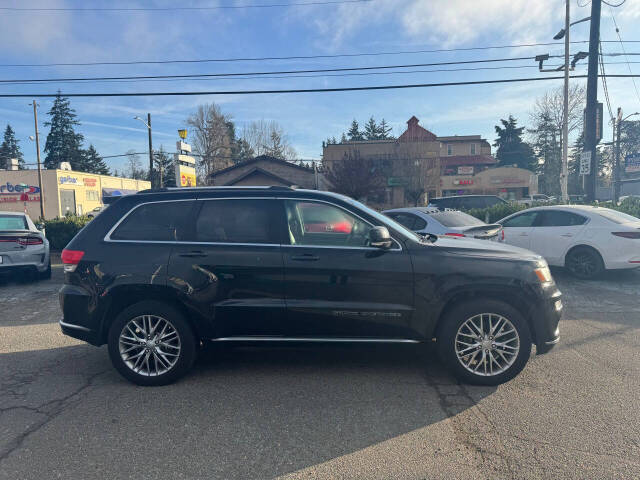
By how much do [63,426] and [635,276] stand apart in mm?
10663

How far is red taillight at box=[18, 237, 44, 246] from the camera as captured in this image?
29.6ft

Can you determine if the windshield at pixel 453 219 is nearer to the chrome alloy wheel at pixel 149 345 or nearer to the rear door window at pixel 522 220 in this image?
the rear door window at pixel 522 220

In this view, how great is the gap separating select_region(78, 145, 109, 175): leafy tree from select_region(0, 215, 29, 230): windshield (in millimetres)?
71988

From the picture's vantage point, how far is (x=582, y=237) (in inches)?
345

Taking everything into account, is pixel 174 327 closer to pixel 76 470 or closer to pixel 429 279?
pixel 76 470

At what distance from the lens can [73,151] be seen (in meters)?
71.9

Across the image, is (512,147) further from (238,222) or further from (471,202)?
(238,222)

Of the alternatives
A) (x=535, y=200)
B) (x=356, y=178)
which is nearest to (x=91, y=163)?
(x=356, y=178)

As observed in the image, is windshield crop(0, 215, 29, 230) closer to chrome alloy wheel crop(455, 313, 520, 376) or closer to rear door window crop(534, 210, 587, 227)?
chrome alloy wheel crop(455, 313, 520, 376)

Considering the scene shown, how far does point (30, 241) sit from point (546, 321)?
987cm

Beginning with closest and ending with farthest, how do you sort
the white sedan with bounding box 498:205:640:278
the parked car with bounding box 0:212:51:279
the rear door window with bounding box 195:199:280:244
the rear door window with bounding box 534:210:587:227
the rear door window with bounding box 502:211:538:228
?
the rear door window with bounding box 195:199:280:244
the white sedan with bounding box 498:205:640:278
the parked car with bounding box 0:212:51:279
the rear door window with bounding box 534:210:587:227
the rear door window with bounding box 502:211:538:228

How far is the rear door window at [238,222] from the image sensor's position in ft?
13.6

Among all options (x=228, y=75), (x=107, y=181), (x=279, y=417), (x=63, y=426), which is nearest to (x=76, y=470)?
(x=63, y=426)

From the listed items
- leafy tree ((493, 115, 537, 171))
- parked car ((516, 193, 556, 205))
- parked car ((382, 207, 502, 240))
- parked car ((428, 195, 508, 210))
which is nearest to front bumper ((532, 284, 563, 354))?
parked car ((382, 207, 502, 240))
